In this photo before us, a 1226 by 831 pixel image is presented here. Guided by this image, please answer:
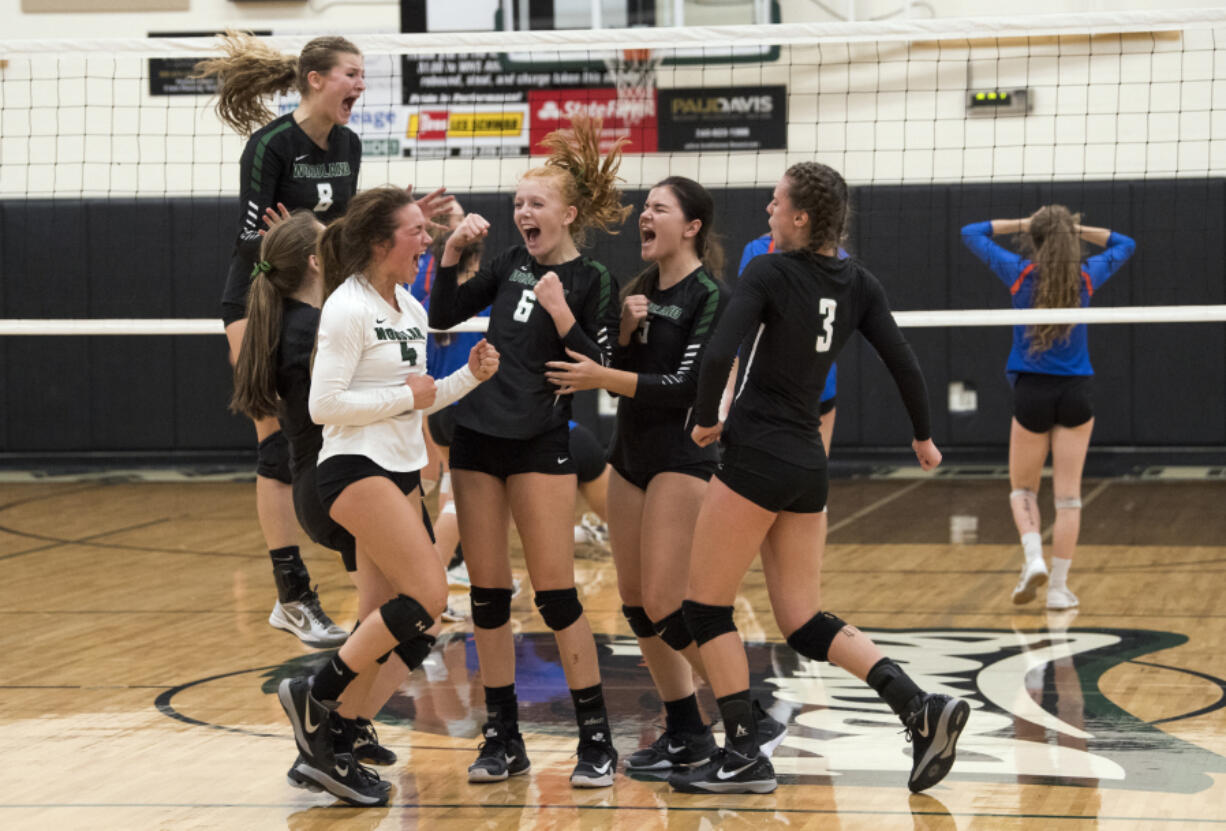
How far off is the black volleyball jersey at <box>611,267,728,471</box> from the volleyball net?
673cm

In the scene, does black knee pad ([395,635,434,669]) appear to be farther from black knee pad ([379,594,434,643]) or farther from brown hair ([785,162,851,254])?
brown hair ([785,162,851,254])

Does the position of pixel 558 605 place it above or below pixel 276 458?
below

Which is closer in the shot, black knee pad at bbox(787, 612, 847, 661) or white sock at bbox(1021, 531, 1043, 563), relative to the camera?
black knee pad at bbox(787, 612, 847, 661)

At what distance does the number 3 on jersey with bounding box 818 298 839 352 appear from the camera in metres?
3.99

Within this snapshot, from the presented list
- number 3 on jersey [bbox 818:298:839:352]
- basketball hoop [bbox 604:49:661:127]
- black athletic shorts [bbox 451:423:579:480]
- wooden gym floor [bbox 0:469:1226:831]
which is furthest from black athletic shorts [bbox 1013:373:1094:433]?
basketball hoop [bbox 604:49:661:127]

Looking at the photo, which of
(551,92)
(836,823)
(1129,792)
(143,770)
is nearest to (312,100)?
(143,770)

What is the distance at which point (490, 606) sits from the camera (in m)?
4.19

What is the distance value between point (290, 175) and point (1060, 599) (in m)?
3.92

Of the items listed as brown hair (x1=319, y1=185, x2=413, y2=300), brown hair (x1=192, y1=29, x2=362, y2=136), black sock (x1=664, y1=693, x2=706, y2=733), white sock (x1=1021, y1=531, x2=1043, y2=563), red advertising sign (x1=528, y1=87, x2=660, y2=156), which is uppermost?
red advertising sign (x1=528, y1=87, x2=660, y2=156)

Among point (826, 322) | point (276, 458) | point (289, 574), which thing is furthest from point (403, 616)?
point (276, 458)

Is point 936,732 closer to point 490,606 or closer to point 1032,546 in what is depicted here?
point 490,606

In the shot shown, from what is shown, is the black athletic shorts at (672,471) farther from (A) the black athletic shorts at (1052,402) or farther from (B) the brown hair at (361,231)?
(A) the black athletic shorts at (1052,402)

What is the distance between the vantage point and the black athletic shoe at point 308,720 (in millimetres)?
3900

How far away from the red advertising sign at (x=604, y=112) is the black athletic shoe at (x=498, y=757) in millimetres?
8277
